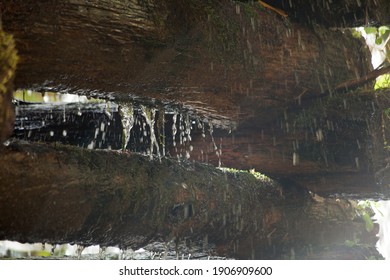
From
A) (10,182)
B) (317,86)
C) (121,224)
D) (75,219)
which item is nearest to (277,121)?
(317,86)

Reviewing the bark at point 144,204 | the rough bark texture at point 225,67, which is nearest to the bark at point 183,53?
the rough bark texture at point 225,67

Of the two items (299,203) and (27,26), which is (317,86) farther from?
(27,26)

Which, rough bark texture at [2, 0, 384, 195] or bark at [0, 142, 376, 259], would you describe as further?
rough bark texture at [2, 0, 384, 195]

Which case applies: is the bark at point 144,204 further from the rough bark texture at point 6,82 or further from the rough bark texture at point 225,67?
the rough bark texture at point 225,67

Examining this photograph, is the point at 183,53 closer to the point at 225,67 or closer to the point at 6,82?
the point at 225,67

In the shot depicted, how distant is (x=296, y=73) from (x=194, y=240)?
1.22 m

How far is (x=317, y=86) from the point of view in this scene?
344 cm

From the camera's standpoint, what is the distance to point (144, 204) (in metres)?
2.54

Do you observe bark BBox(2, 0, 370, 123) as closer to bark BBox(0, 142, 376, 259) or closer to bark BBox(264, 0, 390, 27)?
bark BBox(264, 0, 390, 27)

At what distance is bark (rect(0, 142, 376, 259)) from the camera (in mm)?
2014

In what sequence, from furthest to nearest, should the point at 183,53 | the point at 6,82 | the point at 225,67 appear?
1. the point at 225,67
2. the point at 183,53
3. the point at 6,82

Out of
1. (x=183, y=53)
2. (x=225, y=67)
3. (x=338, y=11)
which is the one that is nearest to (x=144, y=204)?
(x=183, y=53)

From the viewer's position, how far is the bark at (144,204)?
201 cm

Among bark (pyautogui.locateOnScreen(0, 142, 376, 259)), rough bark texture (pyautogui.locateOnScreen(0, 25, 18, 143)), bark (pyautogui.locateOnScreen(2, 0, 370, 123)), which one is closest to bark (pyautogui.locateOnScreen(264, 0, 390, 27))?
bark (pyautogui.locateOnScreen(2, 0, 370, 123))
